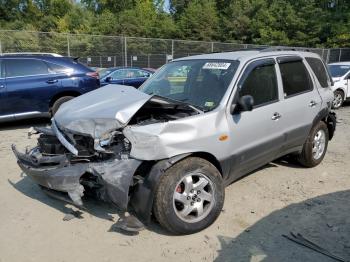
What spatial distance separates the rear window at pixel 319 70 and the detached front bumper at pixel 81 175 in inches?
138

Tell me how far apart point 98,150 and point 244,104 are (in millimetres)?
1645

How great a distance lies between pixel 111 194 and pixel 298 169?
344 centimetres

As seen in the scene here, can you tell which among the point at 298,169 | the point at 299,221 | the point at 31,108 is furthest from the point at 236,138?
the point at 31,108

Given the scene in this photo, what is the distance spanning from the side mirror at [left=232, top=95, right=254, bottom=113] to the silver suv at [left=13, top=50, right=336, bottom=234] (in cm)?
1

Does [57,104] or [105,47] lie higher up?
[105,47]

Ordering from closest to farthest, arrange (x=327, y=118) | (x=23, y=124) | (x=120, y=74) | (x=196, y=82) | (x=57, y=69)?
(x=196, y=82) < (x=327, y=118) < (x=57, y=69) < (x=23, y=124) < (x=120, y=74)

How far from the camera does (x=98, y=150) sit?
3.94 metres

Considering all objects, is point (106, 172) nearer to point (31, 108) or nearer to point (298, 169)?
point (298, 169)

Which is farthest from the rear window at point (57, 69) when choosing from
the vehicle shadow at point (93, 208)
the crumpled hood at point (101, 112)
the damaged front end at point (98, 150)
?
the damaged front end at point (98, 150)

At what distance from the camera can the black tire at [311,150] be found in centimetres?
576

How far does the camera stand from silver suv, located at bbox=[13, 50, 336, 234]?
3758mm

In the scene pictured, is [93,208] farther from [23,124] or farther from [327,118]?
[23,124]

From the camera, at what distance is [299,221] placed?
4.29 m

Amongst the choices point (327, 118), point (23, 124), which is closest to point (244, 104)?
point (327, 118)
